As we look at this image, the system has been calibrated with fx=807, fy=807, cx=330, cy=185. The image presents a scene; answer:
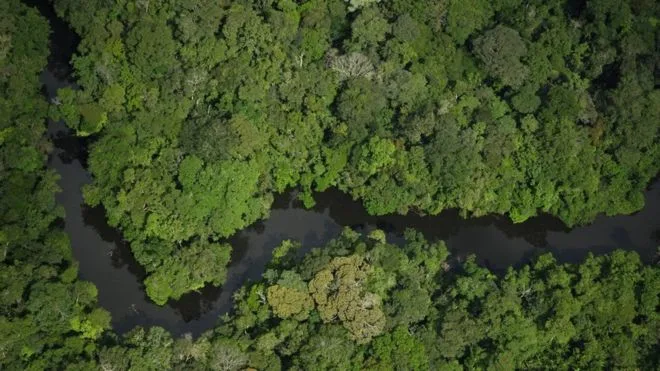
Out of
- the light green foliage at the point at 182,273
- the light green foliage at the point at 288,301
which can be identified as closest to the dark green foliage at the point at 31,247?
the light green foliage at the point at 182,273

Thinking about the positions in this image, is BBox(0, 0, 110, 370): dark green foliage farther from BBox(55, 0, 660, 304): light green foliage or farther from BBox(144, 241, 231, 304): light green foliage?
BBox(144, 241, 231, 304): light green foliage

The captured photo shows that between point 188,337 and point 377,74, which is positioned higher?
point 377,74

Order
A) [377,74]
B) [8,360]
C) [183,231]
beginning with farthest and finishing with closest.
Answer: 1. [377,74]
2. [183,231]
3. [8,360]

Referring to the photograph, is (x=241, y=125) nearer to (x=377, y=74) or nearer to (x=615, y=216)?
(x=377, y=74)

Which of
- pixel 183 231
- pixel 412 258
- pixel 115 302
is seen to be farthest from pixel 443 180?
pixel 115 302

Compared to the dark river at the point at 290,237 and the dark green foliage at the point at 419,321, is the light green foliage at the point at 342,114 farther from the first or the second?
the dark green foliage at the point at 419,321

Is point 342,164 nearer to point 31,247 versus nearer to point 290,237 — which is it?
point 290,237

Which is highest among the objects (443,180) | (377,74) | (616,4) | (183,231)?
(616,4)
